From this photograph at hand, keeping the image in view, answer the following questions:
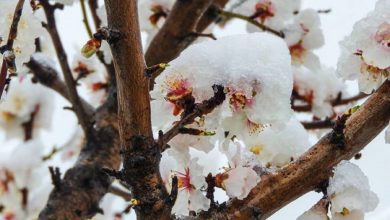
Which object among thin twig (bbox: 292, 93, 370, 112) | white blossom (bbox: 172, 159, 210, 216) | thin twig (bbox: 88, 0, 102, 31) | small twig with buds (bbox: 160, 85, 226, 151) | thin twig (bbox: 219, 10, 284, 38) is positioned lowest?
white blossom (bbox: 172, 159, 210, 216)

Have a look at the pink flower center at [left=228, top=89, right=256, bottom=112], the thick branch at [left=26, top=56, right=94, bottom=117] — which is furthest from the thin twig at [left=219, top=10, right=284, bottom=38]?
the pink flower center at [left=228, top=89, right=256, bottom=112]

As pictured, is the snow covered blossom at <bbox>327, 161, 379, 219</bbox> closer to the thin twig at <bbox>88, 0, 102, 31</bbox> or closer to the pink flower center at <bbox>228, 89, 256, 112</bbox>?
the pink flower center at <bbox>228, 89, 256, 112</bbox>

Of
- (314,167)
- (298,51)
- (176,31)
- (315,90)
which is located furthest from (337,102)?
(314,167)

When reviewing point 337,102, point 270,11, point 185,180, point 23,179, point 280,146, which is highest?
point 23,179

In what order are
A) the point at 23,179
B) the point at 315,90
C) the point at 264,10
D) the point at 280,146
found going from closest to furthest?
the point at 280,146 < the point at 264,10 < the point at 315,90 < the point at 23,179

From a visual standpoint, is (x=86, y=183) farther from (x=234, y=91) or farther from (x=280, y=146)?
(x=234, y=91)

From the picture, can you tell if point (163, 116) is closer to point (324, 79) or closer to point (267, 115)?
point (267, 115)

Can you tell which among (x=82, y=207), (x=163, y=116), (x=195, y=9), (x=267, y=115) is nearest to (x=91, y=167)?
(x=82, y=207)
